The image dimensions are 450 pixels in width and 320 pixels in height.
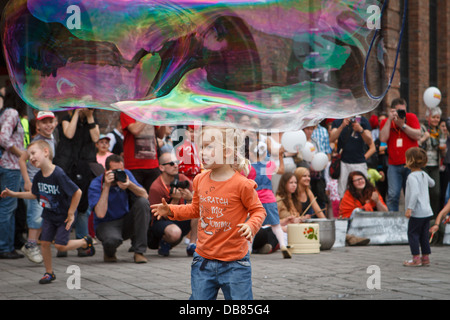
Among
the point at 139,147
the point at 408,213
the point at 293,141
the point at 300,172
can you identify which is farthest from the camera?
the point at 293,141

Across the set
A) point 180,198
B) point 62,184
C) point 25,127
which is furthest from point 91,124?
point 62,184

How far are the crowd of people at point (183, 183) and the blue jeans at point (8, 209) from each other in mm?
11

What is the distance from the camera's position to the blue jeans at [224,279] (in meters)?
3.79

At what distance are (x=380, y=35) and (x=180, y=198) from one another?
3.16 metres

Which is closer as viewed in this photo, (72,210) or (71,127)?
(72,210)

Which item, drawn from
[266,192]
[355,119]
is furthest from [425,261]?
[355,119]

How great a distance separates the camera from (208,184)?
3986 mm

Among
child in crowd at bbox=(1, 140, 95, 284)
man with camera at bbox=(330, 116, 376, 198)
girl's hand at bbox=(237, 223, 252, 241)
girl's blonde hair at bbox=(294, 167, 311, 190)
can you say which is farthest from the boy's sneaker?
man with camera at bbox=(330, 116, 376, 198)

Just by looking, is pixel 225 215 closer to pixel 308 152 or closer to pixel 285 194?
pixel 285 194

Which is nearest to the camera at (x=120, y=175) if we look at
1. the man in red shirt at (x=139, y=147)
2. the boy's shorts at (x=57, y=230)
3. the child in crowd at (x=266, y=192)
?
the man in red shirt at (x=139, y=147)

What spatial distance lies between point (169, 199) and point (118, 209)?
0.59 m

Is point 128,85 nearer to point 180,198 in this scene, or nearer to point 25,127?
point 180,198

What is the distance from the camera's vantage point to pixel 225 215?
3.89m

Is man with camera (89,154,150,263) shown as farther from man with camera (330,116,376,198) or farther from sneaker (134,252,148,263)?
man with camera (330,116,376,198)
